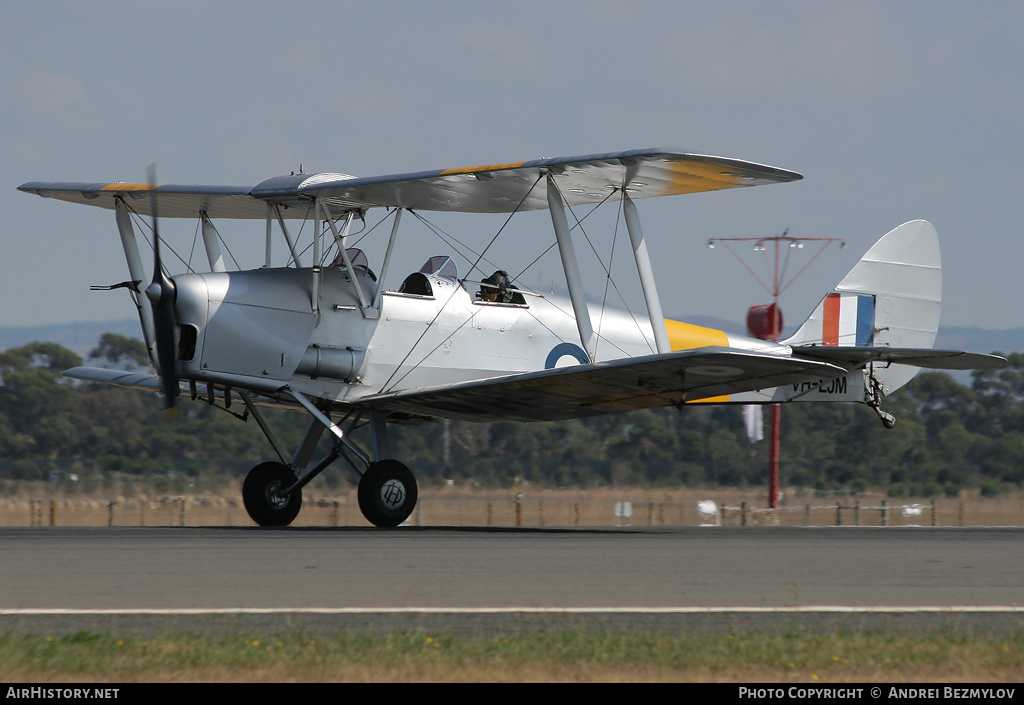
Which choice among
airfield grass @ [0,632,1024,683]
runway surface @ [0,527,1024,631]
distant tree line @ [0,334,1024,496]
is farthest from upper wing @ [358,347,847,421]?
distant tree line @ [0,334,1024,496]

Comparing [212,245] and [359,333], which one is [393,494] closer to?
[359,333]

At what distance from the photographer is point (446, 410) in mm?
15703

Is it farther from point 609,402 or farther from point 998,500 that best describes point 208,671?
point 998,500

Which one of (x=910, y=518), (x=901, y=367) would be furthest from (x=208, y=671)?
(x=910, y=518)

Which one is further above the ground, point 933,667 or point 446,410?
point 446,410

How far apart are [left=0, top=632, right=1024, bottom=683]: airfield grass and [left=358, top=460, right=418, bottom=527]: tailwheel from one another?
321 inches

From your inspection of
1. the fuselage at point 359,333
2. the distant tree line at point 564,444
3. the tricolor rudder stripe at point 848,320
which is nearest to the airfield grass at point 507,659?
the fuselage at point 359,333

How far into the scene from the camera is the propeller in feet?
44.5

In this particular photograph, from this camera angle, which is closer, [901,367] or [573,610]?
[573,610]

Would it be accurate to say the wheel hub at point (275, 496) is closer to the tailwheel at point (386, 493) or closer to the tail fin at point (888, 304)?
the tailwheel at point (386, 493)

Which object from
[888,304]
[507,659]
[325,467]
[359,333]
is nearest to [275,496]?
[325,467]

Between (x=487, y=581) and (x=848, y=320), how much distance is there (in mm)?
12328

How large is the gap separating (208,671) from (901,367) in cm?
1587
